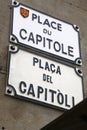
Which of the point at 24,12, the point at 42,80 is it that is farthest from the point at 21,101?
the point at 24,12

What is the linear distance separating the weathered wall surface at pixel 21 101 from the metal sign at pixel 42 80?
43 millimetres

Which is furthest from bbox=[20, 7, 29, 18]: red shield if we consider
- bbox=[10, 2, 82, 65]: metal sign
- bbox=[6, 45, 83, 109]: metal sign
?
bbox=[6, 45, 83, 109]: metal sign

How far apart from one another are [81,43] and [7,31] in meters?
0.68

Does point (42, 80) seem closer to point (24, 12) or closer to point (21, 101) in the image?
point (21, 101)

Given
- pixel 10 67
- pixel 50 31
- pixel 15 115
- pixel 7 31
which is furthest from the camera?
pixel 50 31

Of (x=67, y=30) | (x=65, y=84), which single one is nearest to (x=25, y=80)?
(x=65, y=84)

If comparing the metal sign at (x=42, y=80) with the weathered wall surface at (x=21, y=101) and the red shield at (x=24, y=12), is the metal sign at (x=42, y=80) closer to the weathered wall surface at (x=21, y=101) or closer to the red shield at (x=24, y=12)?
the weathered wall surface at (x=21, y=101)

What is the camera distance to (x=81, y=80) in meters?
2.72

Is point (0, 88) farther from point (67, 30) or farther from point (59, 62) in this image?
point (67, 30)

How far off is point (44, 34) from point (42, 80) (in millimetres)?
424

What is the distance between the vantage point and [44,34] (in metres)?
2.78

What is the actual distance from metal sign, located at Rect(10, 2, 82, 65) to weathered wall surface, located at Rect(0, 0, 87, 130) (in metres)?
0.06

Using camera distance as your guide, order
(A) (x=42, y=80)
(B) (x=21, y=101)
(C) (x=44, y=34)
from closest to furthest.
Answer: (B) (x=21, y=101) → (A) (x=42, y=80) → (C) (x=44, y=34)

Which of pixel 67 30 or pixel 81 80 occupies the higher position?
pixel 67 30
